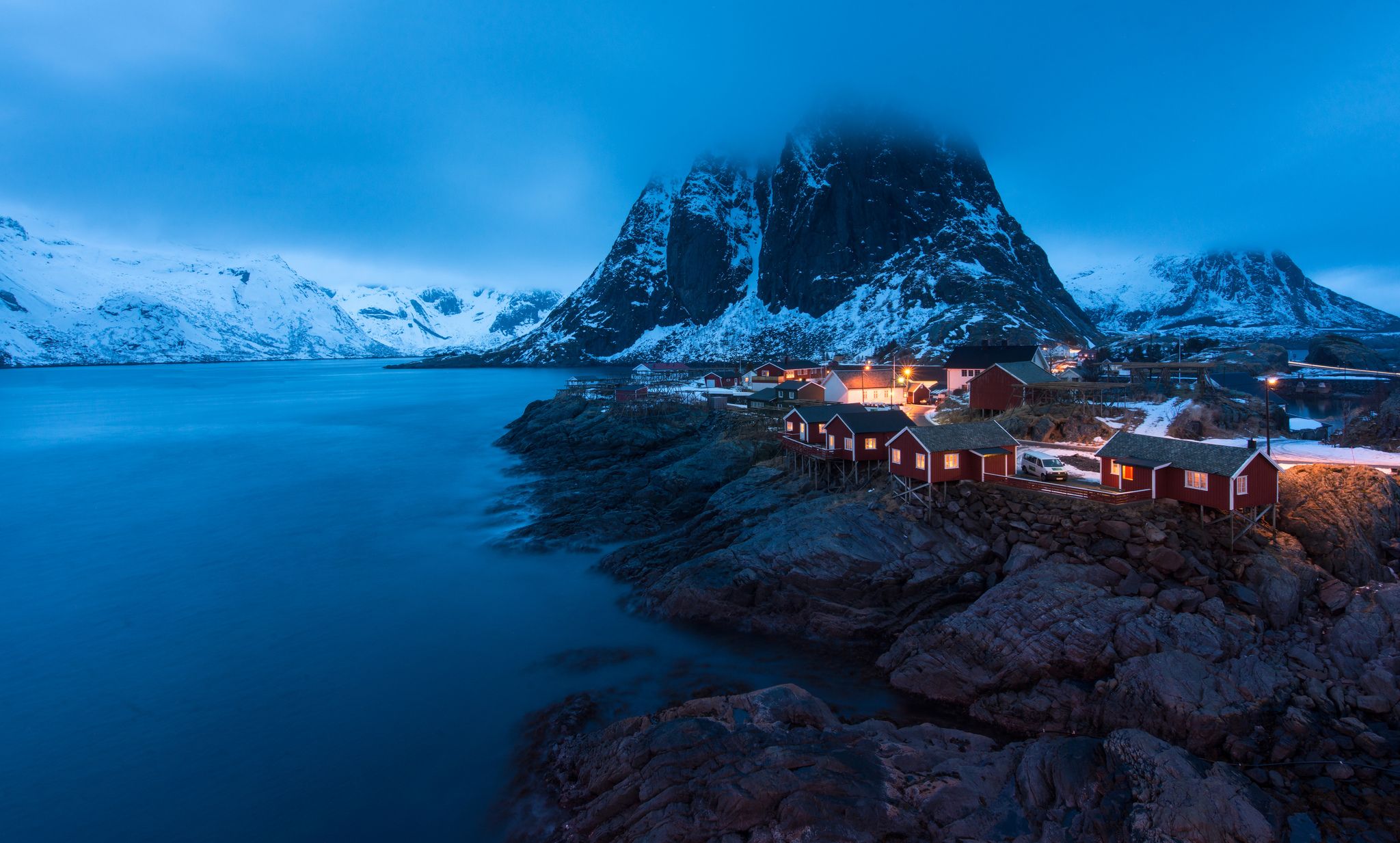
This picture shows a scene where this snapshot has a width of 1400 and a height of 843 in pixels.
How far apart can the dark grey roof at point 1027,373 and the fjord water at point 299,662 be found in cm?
3259

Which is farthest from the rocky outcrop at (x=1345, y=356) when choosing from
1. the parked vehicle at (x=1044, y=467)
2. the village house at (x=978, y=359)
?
the parked vehicle at (x=1044, y=467)

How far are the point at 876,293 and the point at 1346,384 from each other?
107 metres

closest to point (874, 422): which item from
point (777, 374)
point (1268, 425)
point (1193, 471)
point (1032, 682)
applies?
point (1193, 471)

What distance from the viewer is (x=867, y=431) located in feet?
113

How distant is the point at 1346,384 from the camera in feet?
245

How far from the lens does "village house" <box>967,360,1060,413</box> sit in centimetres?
4706

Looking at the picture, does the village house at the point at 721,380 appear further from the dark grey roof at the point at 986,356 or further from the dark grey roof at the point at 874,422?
the dark grey roof at the point at 874,422

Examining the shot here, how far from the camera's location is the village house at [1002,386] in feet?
154

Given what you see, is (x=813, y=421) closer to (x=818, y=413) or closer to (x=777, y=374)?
(x=818, y=413)

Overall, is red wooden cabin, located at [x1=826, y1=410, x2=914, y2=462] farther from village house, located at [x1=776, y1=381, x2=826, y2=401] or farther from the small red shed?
Result: the small red shed

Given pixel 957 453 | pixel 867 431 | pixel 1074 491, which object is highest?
pixel 867 431

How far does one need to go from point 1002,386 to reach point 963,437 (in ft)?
69.5

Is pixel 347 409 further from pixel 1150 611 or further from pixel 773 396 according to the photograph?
pixel 1150 611

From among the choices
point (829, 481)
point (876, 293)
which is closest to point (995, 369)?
point (829, 481)
